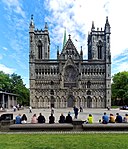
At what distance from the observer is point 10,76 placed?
92.1 m

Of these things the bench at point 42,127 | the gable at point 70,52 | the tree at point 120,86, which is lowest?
the bench at point 42,127

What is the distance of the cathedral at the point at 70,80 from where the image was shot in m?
74.6

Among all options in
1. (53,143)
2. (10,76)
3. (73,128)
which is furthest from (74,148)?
(10,76)

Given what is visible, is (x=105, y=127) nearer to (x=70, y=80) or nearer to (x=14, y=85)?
(x=70, y=80)

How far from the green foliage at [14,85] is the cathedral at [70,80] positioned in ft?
49.1

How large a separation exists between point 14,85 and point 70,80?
81.0 ft

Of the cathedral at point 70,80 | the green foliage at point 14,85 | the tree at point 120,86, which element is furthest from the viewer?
the green foliage at point 14,85

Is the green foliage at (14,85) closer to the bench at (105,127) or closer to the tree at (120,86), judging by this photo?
the tree at (120,86)

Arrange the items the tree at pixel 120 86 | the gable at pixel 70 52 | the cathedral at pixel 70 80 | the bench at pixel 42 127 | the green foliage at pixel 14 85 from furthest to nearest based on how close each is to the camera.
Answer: the green foliage at pixel 14 85 < the tree at pixel 120 86 < the gable at pixel 70 52 < the cathedral at pixel 70 80 < the bench at pixel 42 127

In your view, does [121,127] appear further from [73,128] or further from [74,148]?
[74,148]

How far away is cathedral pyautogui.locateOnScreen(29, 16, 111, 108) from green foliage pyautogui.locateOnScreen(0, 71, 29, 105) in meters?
15.0

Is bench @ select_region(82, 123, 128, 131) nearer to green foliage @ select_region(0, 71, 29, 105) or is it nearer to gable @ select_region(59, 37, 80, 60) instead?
gable @ select_region(59, 37, 80, 60)

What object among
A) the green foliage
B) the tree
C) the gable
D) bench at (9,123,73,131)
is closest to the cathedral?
the gable

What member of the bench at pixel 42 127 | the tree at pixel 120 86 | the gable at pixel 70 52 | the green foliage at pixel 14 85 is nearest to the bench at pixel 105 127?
the bench at pixel 42 127
